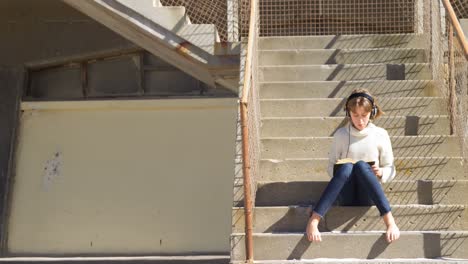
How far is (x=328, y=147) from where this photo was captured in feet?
26.2

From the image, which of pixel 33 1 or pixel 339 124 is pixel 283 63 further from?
pixel 33 1

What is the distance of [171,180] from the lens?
12.8m

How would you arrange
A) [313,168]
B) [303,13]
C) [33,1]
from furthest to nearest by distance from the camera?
[33,1], [303,13], [313,168]

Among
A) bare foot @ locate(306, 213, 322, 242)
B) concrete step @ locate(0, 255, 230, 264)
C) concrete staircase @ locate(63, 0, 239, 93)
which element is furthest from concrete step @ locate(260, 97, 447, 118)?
concrete step @ locate(0, 255, 230, 264)

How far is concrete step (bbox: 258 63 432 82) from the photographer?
913 cm

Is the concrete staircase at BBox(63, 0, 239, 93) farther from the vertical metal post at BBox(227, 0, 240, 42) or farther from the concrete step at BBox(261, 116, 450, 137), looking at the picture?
the concrete step at BBox(261, 116, 450, 137)

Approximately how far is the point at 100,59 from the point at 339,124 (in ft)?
19.3

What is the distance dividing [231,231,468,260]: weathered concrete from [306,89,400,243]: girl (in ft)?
0.31

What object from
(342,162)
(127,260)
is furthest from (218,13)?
(342,162)

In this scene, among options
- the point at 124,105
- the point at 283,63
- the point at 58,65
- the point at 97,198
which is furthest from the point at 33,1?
the point at 283,63

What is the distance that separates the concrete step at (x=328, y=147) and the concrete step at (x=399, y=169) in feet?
0.73

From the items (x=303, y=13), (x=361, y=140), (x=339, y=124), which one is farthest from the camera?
(x=303, y=13)

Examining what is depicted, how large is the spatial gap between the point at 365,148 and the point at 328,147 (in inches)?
39.0

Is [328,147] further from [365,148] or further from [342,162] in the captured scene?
[342,162]
